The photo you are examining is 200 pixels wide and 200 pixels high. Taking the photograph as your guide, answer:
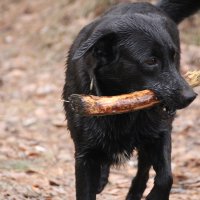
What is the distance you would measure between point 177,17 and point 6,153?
2.48 metres

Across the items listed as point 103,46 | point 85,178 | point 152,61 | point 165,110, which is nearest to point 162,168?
point 165,110

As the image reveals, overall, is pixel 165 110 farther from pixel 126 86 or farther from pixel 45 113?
pixel 45 113

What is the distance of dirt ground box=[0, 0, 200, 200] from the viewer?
6.25 metres

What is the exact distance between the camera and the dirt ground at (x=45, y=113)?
6254 mm

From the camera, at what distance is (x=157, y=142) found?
488 cm

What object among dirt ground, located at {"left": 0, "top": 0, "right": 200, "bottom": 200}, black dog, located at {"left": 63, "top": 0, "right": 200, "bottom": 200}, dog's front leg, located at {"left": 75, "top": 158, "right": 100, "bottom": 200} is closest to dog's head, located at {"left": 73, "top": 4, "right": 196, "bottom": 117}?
black dog, located at {"left": 63, "top": 0, "right": 200, "bottom": 200}

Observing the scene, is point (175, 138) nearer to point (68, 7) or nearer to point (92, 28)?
point (92, 28)

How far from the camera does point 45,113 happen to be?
8.74 metres

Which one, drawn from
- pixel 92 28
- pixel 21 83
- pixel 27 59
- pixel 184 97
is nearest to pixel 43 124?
pixel 21 83

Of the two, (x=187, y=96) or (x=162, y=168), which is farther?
(x=162, y=168)

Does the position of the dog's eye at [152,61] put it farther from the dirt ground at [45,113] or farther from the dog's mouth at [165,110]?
the dirt ground at [45,113]

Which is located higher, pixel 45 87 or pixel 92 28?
pixel 92 28

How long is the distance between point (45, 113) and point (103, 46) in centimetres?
430

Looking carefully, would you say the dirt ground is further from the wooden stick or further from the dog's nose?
the dog's nose
